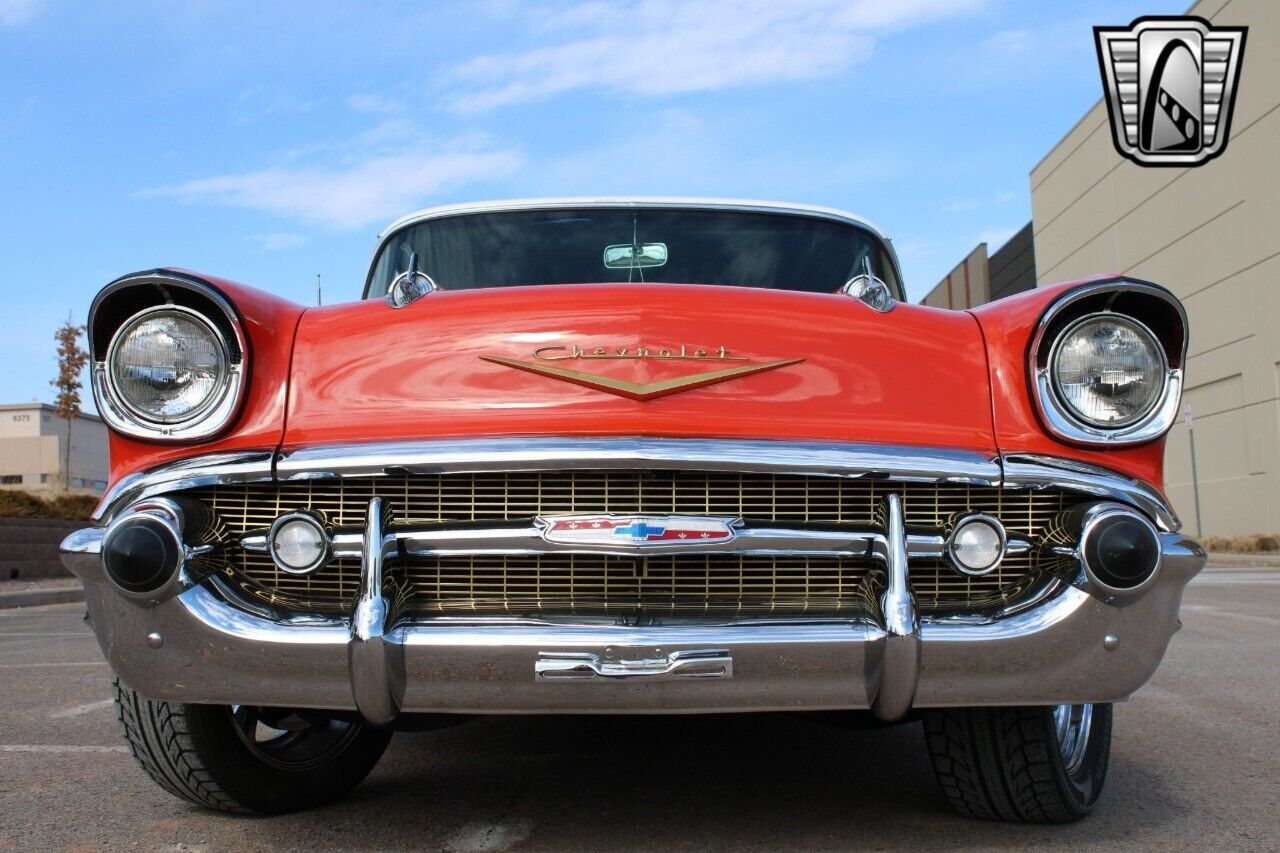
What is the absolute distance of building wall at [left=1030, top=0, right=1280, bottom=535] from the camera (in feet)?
75.9

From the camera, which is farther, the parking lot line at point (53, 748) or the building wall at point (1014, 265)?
the building wall at point (1014, 265)

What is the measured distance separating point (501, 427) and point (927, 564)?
2.78ft

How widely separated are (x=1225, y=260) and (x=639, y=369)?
2581cm

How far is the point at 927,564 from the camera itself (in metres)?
2.29

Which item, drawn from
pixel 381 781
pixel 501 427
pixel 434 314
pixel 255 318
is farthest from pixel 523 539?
pixel 381 781

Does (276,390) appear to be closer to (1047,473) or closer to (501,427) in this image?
(501,427)

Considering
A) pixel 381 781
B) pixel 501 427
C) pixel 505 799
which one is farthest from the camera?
pixel 381 781

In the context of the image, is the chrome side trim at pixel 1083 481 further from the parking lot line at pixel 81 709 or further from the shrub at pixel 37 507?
the shrub at pixel 37 507

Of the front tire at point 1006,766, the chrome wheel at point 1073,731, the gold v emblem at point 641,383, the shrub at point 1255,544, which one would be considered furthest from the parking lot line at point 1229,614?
the shrub at point 1255,544

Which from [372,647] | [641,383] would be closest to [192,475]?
[372,647]

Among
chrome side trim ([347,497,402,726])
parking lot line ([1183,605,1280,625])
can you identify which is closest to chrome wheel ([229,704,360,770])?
chrome side trim ([347,497,402,726])

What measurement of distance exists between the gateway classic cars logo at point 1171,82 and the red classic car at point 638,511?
1450 cm

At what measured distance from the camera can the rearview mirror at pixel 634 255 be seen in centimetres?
340

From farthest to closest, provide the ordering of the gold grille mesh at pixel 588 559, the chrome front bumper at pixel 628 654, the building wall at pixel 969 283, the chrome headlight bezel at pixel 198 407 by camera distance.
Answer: the building wall at pixel 969 283, the chrome headlight bezel at pixel 198 407, the gold grille mesh at pixel 588 559, the chrome front bumper at pixel 628 654
